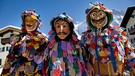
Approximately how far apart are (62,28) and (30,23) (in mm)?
913

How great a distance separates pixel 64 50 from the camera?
3928 mm

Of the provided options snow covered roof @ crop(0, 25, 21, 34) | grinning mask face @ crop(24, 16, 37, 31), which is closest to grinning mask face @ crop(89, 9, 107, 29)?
grinning mask face @ crop(24, 16, 37, 31)

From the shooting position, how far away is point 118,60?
151 inches

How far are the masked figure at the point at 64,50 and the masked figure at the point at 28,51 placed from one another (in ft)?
0.94

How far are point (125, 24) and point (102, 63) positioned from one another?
2619cm

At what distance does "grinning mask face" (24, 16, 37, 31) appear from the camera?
469 cm

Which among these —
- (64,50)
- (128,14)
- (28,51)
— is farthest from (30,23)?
(128,14)

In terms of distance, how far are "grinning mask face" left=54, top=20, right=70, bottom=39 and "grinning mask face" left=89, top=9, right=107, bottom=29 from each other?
0.46 m

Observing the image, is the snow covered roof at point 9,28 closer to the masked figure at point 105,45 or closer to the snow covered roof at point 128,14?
the snow covered roof at point 128,14

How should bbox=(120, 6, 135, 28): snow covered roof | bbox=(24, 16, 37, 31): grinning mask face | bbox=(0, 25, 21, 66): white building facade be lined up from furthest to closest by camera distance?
1. bbox=(0, 25, 21, 66): white building facade
2. bbox=(120, 6, 135, 28): snow covered roof
3. bbox=(24, 16, 37, 31): grinning mask face

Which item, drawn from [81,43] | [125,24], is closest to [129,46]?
[81,43]

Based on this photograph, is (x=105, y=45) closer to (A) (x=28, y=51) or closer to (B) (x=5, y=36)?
(A) (x=28, y=51)

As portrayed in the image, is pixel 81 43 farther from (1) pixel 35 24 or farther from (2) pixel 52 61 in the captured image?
(1) pixel 35 24

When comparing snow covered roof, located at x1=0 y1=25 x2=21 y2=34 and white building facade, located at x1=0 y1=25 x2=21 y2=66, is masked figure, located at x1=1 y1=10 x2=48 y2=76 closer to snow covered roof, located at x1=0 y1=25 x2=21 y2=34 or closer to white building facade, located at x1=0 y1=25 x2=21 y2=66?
snow covered roof, located at x1=0 y1=25 x2=21 y2=34
